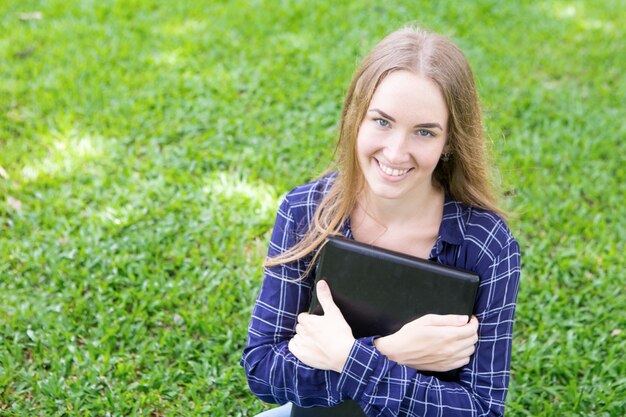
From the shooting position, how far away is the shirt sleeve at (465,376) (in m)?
1.85

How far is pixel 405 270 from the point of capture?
188 centimetres

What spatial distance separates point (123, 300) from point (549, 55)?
3.52 metres

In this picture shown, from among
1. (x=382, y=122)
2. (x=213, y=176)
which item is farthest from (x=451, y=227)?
(x=213, y=176)

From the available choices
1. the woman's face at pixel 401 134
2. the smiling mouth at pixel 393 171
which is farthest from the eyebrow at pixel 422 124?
the smiling mouth at pixel 393 171

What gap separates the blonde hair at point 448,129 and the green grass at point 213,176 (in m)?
1.05

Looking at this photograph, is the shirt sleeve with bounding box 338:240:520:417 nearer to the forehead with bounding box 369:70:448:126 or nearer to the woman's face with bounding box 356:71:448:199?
the woman's face with bounding box 356:71:448:199

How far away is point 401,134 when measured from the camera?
6.05 ft

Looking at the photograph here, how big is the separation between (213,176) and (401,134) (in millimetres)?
2142

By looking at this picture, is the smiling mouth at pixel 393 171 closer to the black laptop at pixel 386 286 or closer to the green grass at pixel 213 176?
the black laptop at pixel 386 286

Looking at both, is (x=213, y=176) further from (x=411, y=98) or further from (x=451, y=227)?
(x=411, y=98)

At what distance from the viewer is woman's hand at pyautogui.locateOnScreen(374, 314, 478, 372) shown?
6.12ft

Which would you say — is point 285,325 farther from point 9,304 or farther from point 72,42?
point 72,42

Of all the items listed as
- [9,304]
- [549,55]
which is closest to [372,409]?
[9,304]

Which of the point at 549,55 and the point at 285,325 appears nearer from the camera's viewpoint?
the point at 285,325
